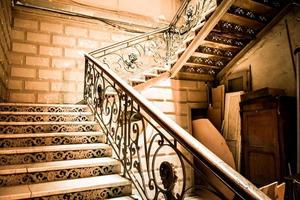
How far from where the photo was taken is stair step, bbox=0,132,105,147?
279 cm

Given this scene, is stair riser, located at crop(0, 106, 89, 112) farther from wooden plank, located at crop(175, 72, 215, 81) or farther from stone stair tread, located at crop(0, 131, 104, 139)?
wooden plank, located at crop(175, 72, 215, 81)

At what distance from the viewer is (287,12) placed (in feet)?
15.0

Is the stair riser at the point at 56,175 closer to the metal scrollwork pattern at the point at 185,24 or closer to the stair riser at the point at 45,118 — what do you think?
the stair riser at the point at 45,118

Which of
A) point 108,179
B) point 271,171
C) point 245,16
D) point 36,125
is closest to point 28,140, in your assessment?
point 36,125

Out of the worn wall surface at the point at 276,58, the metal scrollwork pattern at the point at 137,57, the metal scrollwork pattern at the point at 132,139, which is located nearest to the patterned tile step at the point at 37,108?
the metal scrollwork pattern at the point at 132,139

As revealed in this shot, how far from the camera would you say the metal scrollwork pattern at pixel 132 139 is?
1918 millimetres

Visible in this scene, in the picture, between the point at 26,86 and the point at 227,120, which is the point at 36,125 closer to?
the point at 26,86

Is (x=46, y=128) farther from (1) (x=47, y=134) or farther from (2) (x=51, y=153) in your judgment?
(2) (x=51, y=153)

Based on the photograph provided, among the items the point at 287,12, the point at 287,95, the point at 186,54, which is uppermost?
the point at 287,12

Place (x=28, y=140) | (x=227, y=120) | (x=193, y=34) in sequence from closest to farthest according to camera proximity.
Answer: (x=28, y=140) → (x=193, y=34) → (x=227, y=120)

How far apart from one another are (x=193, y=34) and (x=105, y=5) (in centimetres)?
288

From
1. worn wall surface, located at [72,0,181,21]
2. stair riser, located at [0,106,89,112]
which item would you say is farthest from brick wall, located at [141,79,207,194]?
worn wall surface, located at [72,0,181,21]

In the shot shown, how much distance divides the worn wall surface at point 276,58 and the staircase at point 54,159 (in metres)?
3.56

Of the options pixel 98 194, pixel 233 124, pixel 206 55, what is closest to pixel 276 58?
pixel 206 55
